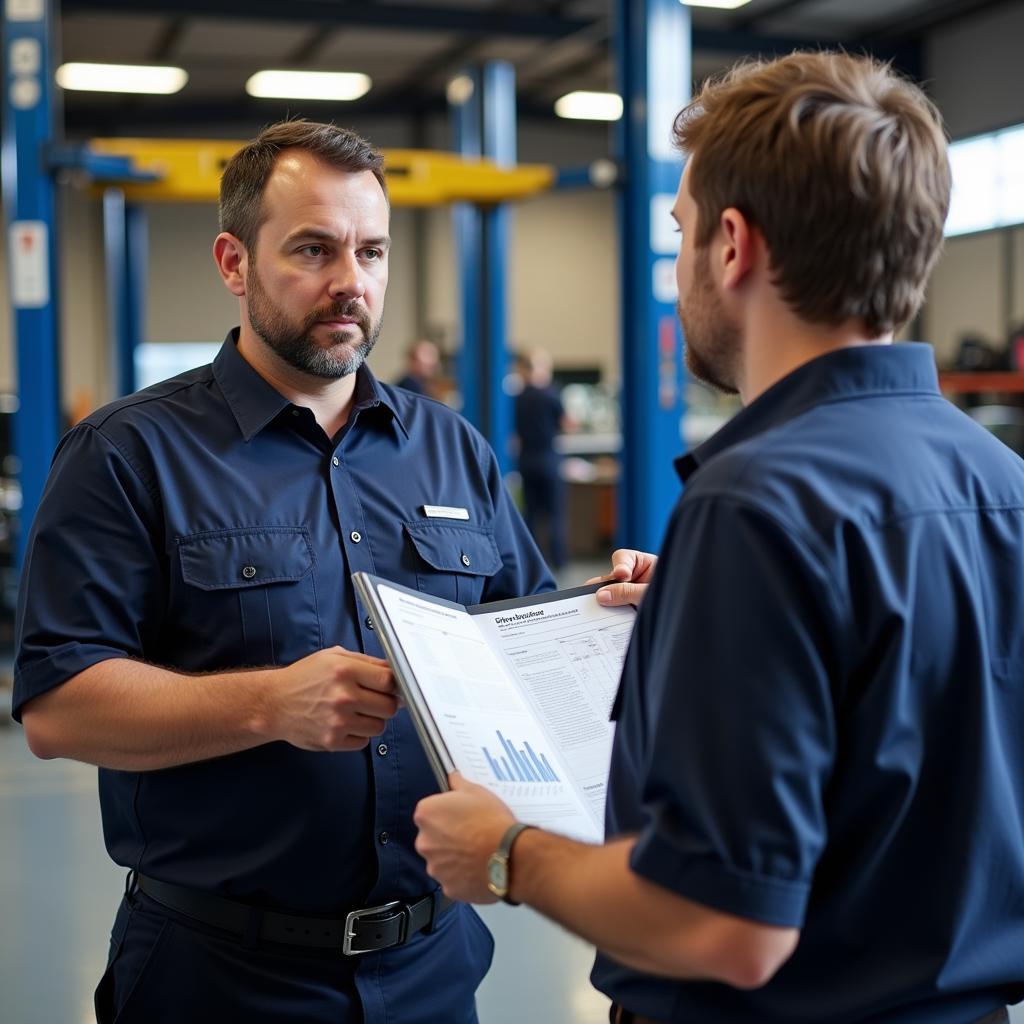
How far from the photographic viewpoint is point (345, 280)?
1.74 metres

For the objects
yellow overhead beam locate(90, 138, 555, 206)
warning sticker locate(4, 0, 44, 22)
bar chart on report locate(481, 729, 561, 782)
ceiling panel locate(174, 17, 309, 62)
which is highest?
ceiling panel locate(174, 17, 309, 62)

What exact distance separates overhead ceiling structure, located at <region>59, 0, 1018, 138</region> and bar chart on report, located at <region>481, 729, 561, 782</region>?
33.1 feet

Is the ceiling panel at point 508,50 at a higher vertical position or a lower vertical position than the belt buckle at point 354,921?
higher

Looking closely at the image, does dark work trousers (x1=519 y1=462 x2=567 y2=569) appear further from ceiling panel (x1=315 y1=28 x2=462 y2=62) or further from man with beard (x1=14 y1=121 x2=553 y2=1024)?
man with beard (x1=14 y1=121 x2=553 y2=1024)

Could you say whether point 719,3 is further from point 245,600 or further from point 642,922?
point 642,922

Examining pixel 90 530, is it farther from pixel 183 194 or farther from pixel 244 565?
pixel 183 194

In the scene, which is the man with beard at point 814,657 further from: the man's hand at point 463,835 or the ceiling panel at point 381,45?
the ceiling panel at point 381,45

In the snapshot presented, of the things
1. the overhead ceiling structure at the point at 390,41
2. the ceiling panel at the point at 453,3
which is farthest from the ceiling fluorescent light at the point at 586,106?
the ceiling panel at the point at 453,3

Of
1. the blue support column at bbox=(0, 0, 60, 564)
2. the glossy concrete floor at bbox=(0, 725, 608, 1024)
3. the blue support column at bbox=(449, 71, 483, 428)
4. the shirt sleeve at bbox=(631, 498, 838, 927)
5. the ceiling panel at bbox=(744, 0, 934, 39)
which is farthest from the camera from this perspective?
the ceiling panel at bbox=(744, 0, 934, 39)

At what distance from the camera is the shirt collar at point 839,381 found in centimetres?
103

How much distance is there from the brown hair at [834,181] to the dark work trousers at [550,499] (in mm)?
9387

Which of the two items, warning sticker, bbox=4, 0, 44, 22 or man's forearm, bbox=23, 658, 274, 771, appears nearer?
man's forearm, bbox=23, 658, 274, 771

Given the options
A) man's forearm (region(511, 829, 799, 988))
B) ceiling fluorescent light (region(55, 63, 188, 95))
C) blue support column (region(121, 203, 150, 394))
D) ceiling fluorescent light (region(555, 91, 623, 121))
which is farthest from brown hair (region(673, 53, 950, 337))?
ceiling fluorescent light (region(555, 91, 623, 121))

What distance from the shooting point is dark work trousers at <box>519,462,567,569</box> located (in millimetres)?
10492
